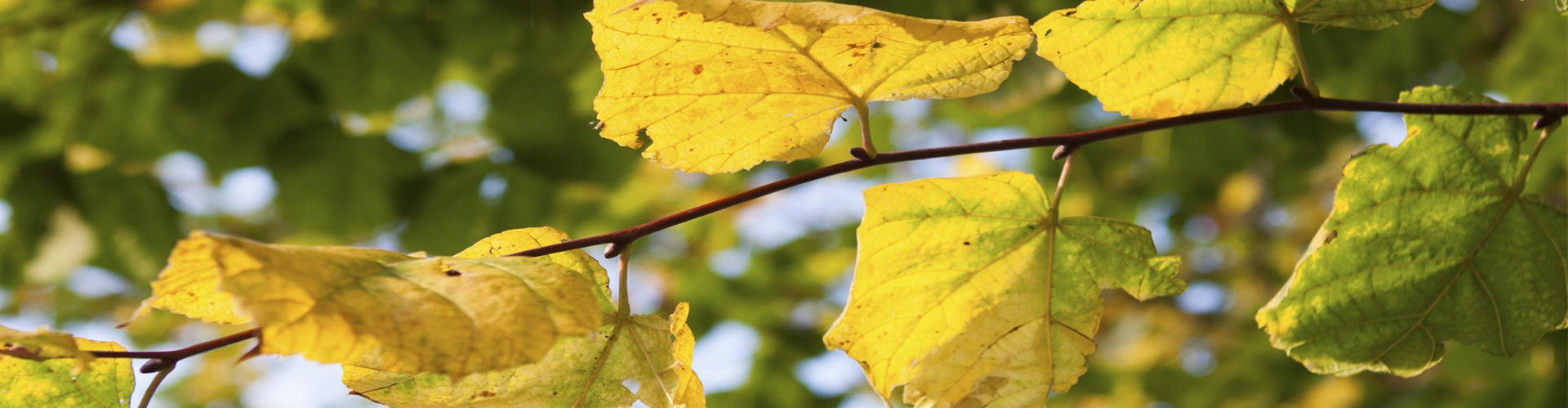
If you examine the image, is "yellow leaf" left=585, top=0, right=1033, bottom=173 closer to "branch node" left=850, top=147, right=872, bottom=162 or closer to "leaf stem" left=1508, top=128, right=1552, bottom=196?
"branch node" left=850, top=147, right=872, bottom=162

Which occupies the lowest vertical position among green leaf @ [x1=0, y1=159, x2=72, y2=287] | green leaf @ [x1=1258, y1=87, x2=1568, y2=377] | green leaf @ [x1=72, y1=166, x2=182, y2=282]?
green leaf @ [x1=1258, y1=87, x2=1568, y2=377]

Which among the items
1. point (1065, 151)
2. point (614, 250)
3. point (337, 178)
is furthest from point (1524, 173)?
point (337, 178)

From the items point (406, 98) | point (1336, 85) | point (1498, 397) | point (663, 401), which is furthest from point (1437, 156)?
point (406, 98)

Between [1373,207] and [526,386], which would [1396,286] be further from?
[526,386]

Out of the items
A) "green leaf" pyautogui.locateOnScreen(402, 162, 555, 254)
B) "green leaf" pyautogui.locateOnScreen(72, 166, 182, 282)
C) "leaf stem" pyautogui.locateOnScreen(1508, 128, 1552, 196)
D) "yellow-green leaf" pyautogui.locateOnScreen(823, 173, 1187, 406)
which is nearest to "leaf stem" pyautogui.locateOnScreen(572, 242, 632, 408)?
"yellow-green leaf" pyautogui.locateOnScreen(823, 173, 1187, 406)

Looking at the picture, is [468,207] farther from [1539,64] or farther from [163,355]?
[1539,64]

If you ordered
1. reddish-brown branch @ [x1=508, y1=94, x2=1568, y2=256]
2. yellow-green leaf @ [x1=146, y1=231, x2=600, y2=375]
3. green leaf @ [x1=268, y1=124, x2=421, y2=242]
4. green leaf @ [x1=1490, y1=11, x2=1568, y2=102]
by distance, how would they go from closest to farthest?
yellow-green leaf @ [x1=146, y1=231, x2=600, y2=375] < reddish-brown branch @ [x1=508, y1=94, x2=1568, y2=256] < green leaf @ [x1=1490, y1=11, x2=1568, y2=102] < green leaf @ [x1=268, y1=124, x2=421, y2=242]
